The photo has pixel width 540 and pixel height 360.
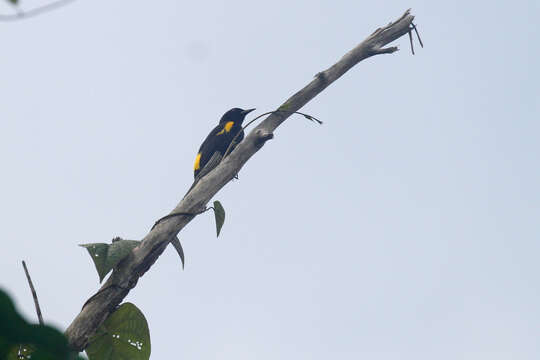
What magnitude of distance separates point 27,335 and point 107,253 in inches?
65.4

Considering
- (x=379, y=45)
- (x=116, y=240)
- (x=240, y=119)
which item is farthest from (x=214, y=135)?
(x=116, y=240)

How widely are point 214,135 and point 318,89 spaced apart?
14.2 feet

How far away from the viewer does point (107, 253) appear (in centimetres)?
216

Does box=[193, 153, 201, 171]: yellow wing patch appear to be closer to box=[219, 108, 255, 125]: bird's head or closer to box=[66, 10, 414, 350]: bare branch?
box=[219, 108, 255, 125]: bird's head

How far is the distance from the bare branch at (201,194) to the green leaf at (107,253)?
36 millimetres

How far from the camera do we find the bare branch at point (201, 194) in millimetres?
2111

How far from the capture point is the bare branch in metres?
2.11

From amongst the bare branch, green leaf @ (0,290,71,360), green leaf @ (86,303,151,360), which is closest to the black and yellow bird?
the bare branch

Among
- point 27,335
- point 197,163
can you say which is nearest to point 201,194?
point 27,335

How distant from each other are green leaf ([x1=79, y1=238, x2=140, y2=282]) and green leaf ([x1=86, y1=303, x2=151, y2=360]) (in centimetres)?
21

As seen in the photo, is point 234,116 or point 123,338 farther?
point 234,116

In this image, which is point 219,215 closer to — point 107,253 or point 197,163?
point 107,253

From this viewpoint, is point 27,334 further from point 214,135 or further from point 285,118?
point 214,135

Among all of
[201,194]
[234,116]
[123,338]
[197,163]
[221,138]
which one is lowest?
[123,338]
